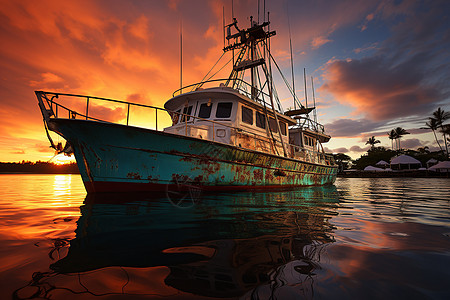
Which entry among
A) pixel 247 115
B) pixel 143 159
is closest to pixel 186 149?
pixel 143 159

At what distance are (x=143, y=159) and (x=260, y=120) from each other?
229 inches

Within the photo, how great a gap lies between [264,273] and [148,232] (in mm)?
1566

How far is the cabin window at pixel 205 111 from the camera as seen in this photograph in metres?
8.55

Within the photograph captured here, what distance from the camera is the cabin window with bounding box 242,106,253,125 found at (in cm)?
879

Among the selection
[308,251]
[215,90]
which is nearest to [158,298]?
[308,251]

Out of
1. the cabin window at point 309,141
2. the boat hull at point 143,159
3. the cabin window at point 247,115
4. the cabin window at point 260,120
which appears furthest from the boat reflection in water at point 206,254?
the cabin window at point 309,141

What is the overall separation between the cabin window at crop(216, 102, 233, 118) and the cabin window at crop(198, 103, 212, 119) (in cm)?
39

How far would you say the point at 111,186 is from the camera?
575 cm

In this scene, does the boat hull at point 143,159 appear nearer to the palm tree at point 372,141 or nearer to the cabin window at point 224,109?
the cabin window at point 224,109

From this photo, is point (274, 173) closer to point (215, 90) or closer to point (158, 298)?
point (215, 90)

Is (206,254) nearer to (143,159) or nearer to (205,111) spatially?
(143,159)

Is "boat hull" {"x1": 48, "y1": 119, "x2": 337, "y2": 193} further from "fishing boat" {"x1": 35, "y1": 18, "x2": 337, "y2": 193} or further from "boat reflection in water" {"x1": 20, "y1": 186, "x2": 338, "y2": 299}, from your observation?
"boat reflection in water" {"x1": 20, "y1": 186, "x2": 338, "y2": 299}

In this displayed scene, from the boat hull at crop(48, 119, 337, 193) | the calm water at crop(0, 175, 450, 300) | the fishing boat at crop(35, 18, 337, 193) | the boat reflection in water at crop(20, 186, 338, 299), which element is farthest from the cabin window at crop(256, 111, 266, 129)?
the calm water at crop(0, 175, 450, 300)

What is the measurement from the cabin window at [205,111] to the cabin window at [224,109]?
0.39 metres
